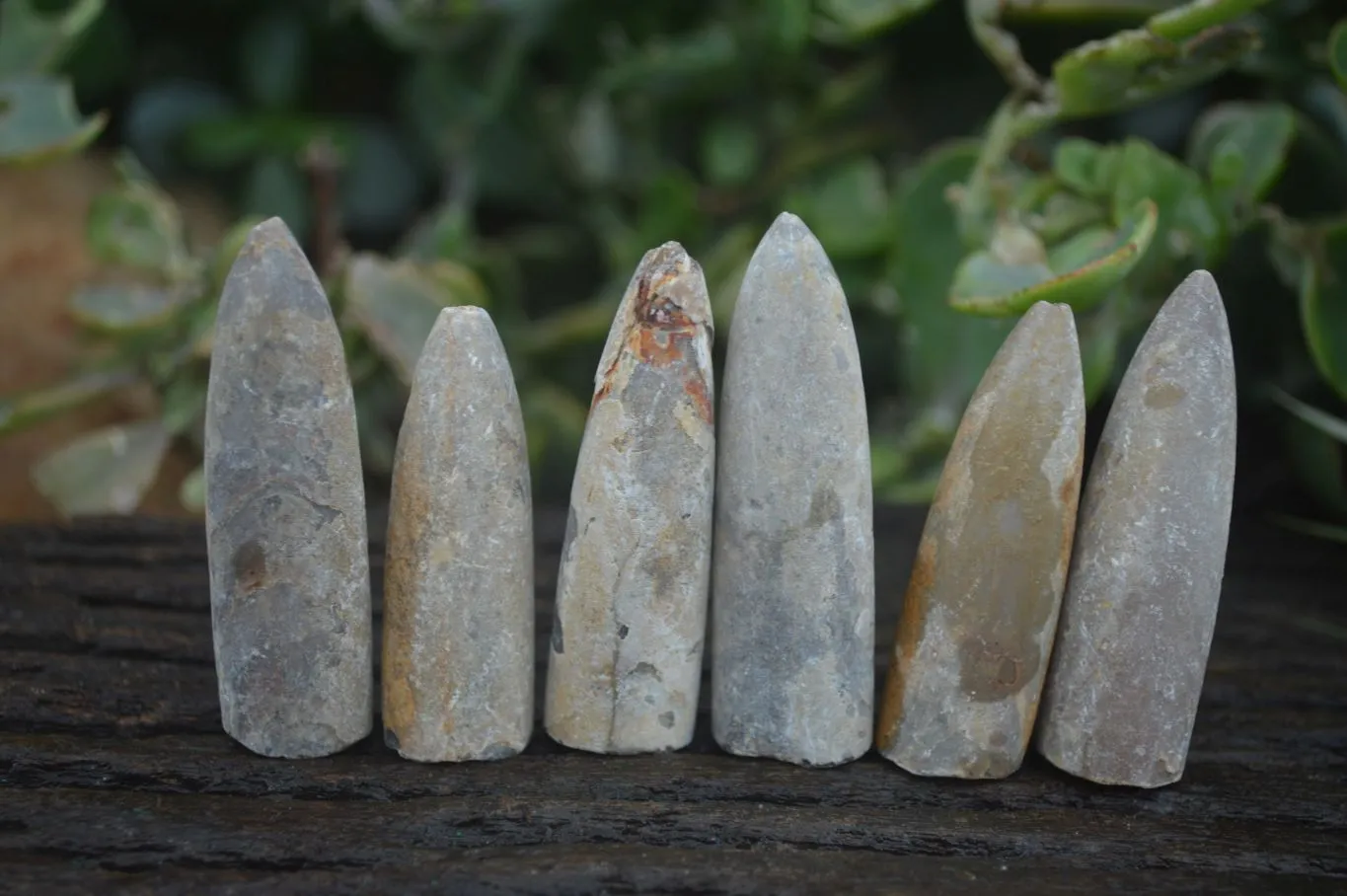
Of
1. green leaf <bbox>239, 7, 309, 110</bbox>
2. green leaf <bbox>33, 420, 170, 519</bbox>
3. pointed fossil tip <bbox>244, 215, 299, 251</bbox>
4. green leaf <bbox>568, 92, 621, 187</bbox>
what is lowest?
green leaf <bbox>33, 420, 170, 519</bbox>

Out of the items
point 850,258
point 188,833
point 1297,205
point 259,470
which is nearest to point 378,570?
point 259,470

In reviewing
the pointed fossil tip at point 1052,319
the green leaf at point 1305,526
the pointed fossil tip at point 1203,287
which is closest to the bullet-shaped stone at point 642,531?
the pointed fossil tip at point 1052,319

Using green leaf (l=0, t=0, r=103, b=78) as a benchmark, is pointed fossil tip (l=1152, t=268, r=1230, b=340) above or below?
below

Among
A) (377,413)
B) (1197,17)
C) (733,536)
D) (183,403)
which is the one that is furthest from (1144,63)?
(183,403)

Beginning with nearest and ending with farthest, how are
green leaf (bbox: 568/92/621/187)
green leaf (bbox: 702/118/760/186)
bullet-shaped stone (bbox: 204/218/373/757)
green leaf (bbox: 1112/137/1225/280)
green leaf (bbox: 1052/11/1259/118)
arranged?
bullet-shaped stone (bbox: 204/218/373/757), green leaf (bbox: 1052/11/1259/118), green leaf (bbox: 1112/137/1225/280), green leaf (bbox: 702/118/760/186), green leaf (bbox: 568/92/621/187)

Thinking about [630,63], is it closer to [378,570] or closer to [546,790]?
[378,570]

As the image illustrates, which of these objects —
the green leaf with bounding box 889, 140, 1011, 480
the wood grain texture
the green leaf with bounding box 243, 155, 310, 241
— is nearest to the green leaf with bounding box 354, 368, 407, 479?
the green leaf with bounding box 243, 155, 310, 241

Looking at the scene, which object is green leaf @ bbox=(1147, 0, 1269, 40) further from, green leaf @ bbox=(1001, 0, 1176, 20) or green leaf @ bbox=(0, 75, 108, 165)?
green leaf @ bbox=(0, 75, 108, 165)

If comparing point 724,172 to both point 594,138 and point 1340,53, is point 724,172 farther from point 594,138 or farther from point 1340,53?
point 1340,53
